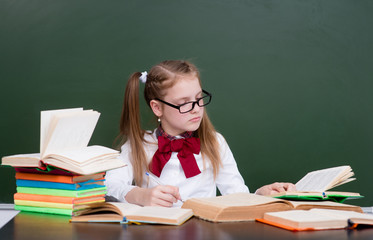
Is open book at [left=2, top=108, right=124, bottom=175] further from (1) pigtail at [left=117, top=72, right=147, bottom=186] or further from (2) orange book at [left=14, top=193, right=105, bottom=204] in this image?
(1) pigtail at [left=117, top=72, right=147, bottom=186]

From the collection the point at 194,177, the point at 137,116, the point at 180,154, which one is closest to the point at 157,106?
the point at 137,116

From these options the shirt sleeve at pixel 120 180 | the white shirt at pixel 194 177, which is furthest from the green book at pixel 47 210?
the white shirt at pixel 194 177

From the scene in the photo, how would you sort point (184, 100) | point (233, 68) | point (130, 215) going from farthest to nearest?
point (233, 68) < point (184, 100) < point (130, 215)

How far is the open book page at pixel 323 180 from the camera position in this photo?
1.70m

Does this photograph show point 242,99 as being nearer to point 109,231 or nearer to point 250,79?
point 250,79

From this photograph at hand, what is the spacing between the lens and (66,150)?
4.84ft

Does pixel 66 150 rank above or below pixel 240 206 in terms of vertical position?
above

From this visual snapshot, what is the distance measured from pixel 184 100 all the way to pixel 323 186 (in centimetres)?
72

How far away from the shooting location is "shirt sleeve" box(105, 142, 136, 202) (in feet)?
6.34

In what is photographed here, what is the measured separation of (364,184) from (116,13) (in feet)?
5.83

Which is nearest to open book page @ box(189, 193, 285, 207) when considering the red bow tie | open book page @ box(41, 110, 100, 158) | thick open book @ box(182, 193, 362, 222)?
thick open book @ box(182, 193, 362, 222)

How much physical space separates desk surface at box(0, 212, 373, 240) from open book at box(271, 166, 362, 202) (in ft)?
1.07

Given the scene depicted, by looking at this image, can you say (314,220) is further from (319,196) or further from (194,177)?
(194,177)

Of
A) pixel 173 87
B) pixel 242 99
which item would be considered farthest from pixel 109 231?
pixel 242 99
